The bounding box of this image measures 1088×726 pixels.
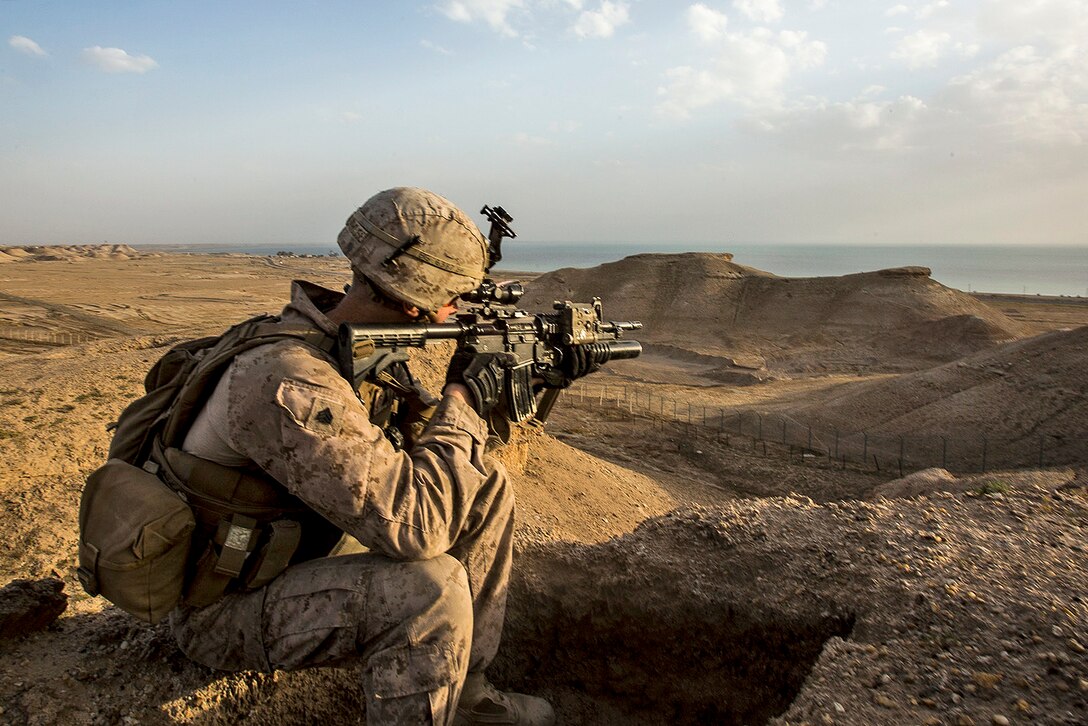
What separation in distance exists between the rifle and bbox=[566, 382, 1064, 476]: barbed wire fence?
10.3 metres

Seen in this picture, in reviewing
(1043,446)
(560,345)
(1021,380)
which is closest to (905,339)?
→ (1021,380)

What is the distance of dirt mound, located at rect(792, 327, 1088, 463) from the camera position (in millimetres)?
13562

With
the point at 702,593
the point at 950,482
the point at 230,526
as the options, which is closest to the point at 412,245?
the point at 230,526

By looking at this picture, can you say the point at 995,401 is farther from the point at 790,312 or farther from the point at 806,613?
the point at 790,312

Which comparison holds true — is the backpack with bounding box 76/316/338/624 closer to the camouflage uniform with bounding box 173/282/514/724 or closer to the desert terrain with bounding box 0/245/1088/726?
the camouflage uniform with bounding box 173/282/514/724

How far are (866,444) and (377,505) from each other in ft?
46.1

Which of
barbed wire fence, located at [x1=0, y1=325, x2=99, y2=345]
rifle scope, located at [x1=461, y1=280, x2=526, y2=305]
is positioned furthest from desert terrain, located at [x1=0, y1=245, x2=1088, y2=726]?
barbed wire fence, located at [x1=0, y1=325, x2=99, y2=345]

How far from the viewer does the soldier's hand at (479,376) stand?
3279 millimetres

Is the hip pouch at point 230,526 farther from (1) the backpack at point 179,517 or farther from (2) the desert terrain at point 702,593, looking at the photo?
(2) the desert terrain at point 702,593

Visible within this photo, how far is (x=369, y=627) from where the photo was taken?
262 centimetres

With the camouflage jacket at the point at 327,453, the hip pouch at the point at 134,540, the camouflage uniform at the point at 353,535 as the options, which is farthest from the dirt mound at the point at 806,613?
the hip pouch at the point at 134,540

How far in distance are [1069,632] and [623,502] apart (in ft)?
24.7

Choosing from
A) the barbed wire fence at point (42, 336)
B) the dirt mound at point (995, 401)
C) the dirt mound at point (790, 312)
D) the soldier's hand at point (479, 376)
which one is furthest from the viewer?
the dirt mound at point (790, 312)

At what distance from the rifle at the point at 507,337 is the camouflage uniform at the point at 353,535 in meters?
0.21
